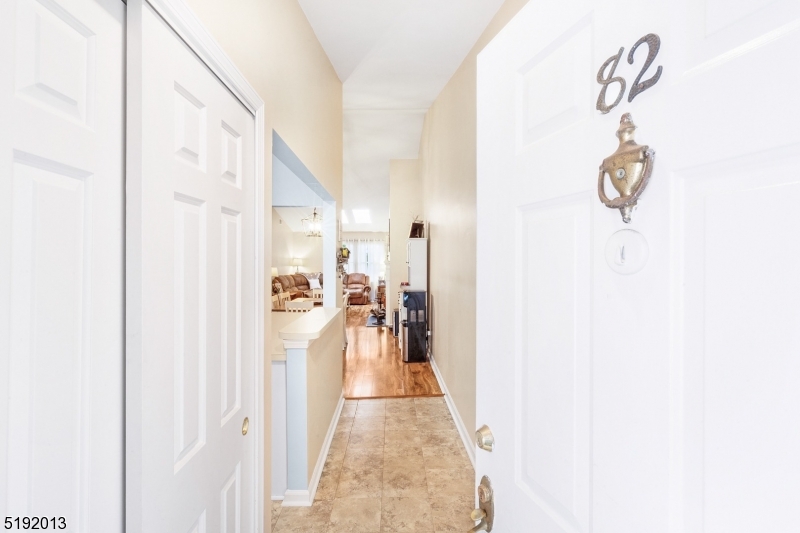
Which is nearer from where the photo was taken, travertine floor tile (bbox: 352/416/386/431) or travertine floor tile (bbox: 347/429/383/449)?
travertine floor tile (bbox: 347/429/383/449)

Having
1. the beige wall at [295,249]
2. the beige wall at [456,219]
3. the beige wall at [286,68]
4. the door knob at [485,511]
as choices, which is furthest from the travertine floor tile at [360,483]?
the beige wall at [295,249]

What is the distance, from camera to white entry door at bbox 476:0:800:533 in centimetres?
35

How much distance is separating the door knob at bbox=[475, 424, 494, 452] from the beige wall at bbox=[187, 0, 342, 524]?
3.00ft

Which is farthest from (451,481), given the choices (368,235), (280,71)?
(368,235)

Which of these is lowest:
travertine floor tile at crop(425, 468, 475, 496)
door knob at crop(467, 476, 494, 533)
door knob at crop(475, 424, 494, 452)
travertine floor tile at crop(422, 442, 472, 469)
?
travertine floor tile at crop(425, 468, 475, 496)

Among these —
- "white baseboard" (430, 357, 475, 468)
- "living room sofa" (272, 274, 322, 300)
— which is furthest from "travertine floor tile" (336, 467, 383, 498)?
"living room sofa" (272, 274, 322, 300)

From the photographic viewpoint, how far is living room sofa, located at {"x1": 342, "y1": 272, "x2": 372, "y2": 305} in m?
10.4

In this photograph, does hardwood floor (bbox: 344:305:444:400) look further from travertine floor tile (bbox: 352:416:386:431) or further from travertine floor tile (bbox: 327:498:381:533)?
travertine floor tile (bbox: 327:498:381:533)

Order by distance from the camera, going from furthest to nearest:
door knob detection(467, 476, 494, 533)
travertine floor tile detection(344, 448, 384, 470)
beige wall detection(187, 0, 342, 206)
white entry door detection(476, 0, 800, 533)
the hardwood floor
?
the hardwood floor
travertine floor tile detection(344, 448, 384, 470)
beige wall detection(187, 0, 342, 206)
door knob detection(467, 476, 494, 533)
white entry door detection(476, 0, 800, 533)

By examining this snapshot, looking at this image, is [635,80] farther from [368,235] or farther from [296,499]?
[368,235]

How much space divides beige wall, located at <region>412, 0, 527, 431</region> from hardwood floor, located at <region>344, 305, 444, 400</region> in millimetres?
272

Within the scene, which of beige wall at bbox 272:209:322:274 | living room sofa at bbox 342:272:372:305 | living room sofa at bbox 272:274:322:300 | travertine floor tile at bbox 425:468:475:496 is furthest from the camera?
living room sofa at bbox 342:272:372:305

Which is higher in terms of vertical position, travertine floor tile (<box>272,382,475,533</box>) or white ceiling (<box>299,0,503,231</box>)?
white ceiling (<box>299,0,503,231</box>)

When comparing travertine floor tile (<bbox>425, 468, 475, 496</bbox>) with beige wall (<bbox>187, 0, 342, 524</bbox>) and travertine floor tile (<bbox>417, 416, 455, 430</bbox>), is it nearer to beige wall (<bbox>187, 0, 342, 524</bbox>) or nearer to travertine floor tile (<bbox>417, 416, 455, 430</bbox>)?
travertine floor tile (<bbox>417, 416, 455, 430</bbox>)
